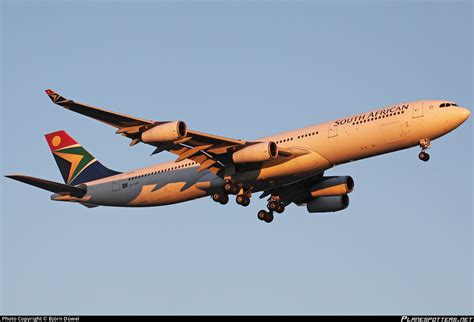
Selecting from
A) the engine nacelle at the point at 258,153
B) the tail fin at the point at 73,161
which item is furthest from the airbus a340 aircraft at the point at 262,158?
the tail fin at the point at 73,161

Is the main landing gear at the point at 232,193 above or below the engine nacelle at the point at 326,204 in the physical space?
below

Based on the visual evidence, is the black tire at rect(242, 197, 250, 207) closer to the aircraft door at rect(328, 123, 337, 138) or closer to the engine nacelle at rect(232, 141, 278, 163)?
the engine nacelle at rect(232, 141, 278, 163)

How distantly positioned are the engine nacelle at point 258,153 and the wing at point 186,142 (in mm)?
456

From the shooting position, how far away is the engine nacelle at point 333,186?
5238cm

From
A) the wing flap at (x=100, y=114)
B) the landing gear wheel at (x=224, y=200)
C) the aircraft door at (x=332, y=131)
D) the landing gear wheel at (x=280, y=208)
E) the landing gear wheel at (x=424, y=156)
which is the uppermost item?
the wing flap at (x=100, y=114)

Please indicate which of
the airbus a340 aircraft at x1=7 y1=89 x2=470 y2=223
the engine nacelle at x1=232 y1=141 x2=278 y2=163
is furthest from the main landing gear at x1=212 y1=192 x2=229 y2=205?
the engine nacelle at x1=232 y1=141 x2=278 y2=163

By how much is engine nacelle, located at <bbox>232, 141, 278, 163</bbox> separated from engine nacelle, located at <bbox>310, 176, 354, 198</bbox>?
743 centimetres

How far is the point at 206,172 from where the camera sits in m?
50.4

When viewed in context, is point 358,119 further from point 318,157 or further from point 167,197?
point 167,197

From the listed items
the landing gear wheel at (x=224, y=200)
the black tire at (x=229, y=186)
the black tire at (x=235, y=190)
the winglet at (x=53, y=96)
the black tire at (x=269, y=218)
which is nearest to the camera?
the winglet at (x=53, y=96)

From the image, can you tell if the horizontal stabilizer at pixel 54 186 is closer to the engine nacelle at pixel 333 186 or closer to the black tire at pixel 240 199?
the black tire at pixel 240 199

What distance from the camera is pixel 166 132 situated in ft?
147

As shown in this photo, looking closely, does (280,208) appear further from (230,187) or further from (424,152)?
(424,152)

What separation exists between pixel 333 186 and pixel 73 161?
17.5 meters
